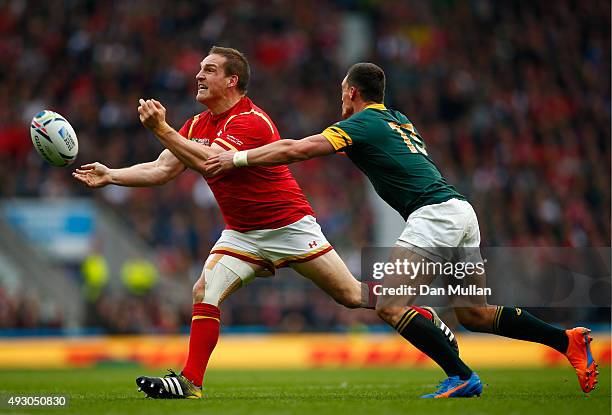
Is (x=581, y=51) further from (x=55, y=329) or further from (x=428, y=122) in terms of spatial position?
(x=55, y=329)

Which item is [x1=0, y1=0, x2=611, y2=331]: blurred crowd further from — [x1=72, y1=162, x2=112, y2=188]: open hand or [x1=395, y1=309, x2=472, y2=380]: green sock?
[x1=395, y1=309, x2=472, y2=380]: green sock

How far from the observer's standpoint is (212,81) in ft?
26.5

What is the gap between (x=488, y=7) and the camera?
86.1ft

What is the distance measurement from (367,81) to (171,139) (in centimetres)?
155

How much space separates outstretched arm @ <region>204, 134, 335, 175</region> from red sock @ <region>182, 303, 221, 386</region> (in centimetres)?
110

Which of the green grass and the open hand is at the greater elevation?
the open hand

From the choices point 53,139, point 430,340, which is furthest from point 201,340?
point 53,139

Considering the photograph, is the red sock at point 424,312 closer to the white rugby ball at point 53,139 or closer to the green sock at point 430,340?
the green sock at point 430,340

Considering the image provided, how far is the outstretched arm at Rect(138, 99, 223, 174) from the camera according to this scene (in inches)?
287

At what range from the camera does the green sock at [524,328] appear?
7527mm

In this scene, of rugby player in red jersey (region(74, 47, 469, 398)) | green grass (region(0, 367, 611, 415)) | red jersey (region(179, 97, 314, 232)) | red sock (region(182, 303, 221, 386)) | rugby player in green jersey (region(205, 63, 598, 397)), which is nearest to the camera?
green grass (region(0, 367, 611, 415))

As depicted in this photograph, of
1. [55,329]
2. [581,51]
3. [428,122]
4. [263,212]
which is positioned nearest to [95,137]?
[55,329]

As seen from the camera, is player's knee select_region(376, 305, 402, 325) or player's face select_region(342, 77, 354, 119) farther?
player's face select_region(342, 77, 354, 119)

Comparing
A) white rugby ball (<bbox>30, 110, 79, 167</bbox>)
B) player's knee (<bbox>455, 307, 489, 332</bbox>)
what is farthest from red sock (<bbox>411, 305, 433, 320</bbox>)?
white rugby ball (<bbox>30, 110, 79, 167</bbox>)
